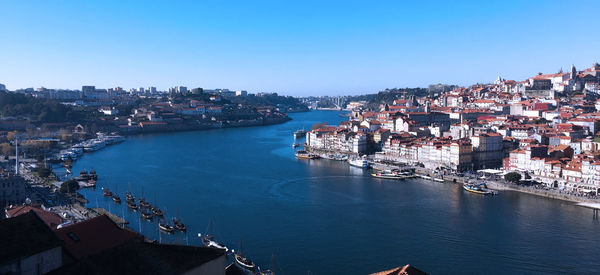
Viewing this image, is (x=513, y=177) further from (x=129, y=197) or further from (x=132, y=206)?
(x=129, y=197)

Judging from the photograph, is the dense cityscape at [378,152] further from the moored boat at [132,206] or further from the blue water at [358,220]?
the blue water at [358,220]

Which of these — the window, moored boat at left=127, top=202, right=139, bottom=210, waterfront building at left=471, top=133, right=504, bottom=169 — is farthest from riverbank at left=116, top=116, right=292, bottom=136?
the window

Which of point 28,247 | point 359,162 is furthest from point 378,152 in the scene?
point 28,247

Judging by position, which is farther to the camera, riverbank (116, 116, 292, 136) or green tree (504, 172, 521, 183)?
riverbank (116, 116, 292, 136)

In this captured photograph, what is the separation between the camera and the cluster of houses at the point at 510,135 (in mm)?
8789

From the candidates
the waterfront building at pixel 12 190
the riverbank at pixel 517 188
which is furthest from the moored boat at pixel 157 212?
the riverbank at pixel 517 188

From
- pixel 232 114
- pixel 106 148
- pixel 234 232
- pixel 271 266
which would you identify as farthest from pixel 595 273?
pixel 232 114

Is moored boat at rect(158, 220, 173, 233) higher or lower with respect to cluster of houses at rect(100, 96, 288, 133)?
lower

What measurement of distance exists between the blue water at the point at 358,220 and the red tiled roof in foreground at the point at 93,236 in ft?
6.11

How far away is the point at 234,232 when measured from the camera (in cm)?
592

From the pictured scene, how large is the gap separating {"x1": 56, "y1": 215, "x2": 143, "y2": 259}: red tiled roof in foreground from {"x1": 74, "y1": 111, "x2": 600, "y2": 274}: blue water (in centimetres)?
186

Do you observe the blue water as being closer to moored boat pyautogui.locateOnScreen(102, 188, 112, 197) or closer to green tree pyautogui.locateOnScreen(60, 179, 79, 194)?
moored boat pyautogui.locateOnScreen(102, 188, 112, 197)

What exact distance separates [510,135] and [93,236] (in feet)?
36.6

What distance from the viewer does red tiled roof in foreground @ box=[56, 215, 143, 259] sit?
3041mm
